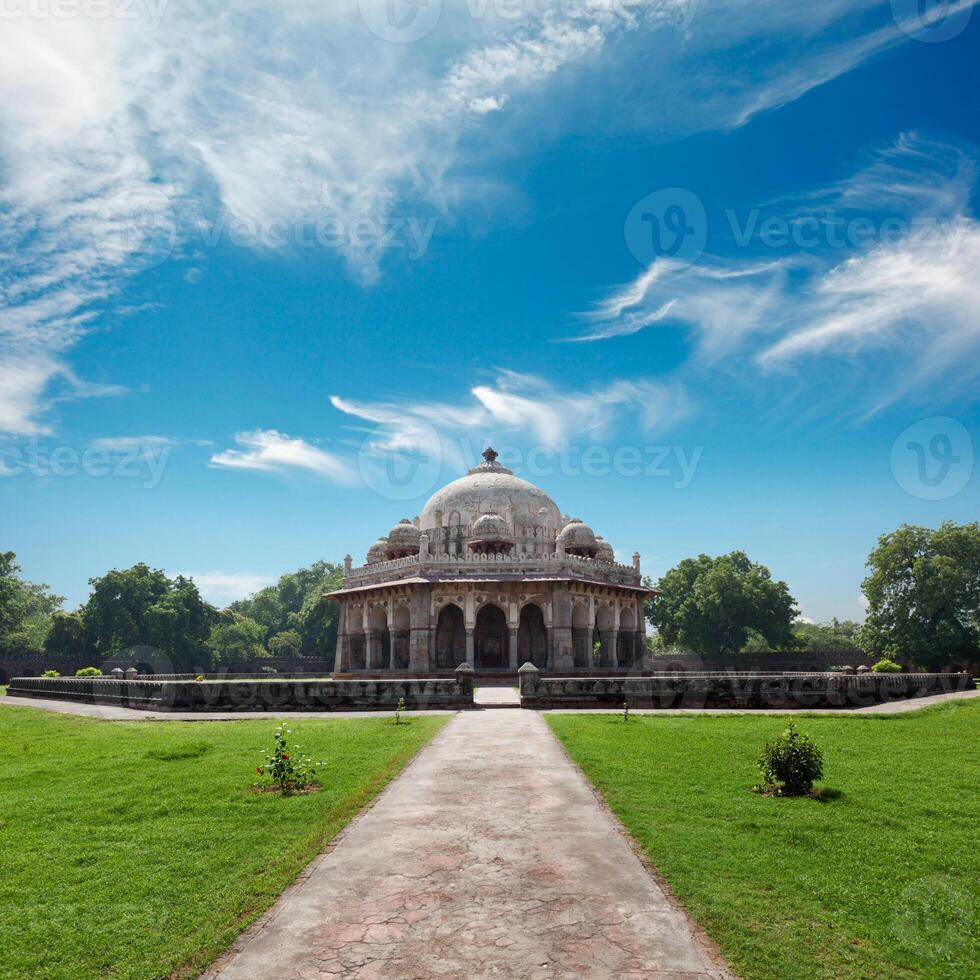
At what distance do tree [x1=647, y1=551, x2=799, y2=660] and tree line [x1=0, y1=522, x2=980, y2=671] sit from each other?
0.07m

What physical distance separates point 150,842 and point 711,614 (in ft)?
156

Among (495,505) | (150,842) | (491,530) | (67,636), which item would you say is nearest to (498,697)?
(491,530)

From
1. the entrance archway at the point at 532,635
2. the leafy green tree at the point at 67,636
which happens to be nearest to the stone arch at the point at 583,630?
the entrance archway at the point at 532,635

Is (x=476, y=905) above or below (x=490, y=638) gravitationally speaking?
below

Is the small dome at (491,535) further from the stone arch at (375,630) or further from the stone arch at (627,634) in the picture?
the stone arch at (627,634)

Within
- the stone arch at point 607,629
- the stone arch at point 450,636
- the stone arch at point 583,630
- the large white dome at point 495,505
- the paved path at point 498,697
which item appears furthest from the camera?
the large white dome at point 495,505

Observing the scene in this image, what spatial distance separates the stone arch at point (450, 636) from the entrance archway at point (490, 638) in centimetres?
87

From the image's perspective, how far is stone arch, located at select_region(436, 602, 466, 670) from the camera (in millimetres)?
40281

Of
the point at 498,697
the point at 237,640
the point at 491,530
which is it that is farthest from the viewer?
the point at 237,640

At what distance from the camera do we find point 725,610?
5044 centimetres

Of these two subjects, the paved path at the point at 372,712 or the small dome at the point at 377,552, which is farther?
the small dome at the point at 377,552

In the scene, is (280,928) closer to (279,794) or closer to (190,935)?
(190,935)

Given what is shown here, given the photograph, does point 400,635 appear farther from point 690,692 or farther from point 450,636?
point 690,692

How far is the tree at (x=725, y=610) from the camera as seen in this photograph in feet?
166
